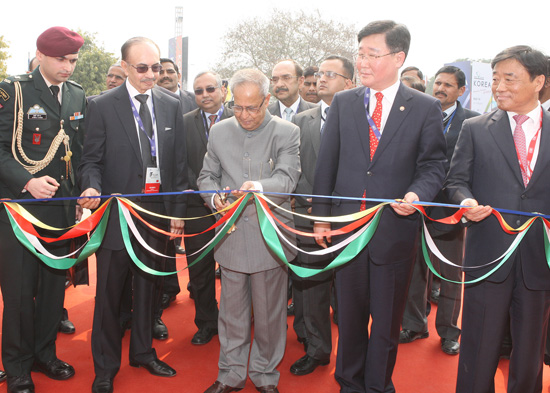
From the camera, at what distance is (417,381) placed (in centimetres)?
328

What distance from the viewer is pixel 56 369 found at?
10.6 ft

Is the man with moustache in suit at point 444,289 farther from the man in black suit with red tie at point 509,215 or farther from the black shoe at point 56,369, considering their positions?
the black shoe at point 56,369

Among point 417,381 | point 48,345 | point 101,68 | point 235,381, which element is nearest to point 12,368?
point 48,345

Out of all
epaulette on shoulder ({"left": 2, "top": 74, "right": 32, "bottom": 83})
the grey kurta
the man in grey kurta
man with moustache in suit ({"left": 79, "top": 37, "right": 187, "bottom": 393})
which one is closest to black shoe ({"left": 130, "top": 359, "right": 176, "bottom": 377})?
man with moustache in suit ({"left": 79, "top": 37, "right": 187, "bottom": 393})

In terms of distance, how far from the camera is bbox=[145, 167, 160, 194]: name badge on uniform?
10.3 ft

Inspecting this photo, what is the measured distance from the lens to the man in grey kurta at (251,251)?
2889mm

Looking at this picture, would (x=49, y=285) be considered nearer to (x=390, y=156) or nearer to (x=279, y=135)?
(x=279, y=135)

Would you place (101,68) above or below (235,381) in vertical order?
above

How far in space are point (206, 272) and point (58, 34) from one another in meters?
2.04

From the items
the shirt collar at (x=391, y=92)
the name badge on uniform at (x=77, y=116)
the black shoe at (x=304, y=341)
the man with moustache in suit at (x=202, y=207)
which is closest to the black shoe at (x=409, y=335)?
the black shoe at (x=304, y=341)

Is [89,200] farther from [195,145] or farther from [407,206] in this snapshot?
[407,206]

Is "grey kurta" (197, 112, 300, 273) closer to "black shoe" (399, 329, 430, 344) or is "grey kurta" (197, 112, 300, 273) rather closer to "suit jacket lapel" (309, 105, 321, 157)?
"suit jacket lapel" (309, 105, 321, 157)

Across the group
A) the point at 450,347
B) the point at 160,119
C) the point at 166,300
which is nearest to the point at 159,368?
the point at 166,300

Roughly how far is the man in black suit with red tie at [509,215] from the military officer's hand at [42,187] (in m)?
2.35
